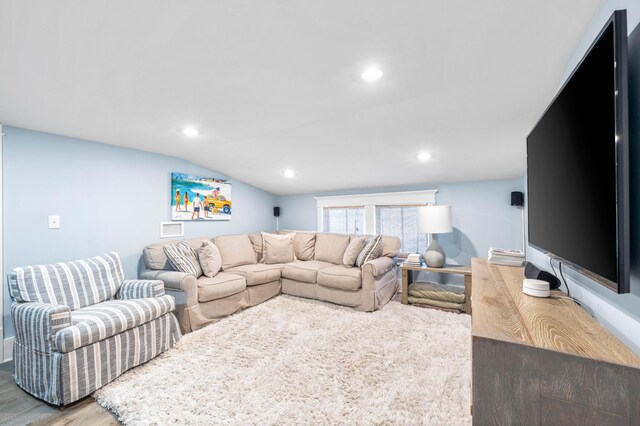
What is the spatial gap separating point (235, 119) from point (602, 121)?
2403 millimetres

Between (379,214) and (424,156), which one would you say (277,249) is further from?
(424,156)

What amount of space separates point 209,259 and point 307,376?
193 centimetres

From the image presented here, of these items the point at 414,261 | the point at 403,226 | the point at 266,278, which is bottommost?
the point at 266,278

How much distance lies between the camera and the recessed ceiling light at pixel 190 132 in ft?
9.02

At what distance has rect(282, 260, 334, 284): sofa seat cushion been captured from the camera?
3.64 meters

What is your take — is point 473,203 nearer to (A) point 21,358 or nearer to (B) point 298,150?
(B) point 298,150

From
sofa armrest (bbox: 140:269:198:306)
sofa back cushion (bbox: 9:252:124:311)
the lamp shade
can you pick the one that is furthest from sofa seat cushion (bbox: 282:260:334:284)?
sofa back cushion (bbox: 9:252:124:311)

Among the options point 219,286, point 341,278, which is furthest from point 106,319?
point 341,278

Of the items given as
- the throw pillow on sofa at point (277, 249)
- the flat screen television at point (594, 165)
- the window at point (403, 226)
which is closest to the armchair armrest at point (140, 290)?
the throw pillow on sofa at point (277, 249)

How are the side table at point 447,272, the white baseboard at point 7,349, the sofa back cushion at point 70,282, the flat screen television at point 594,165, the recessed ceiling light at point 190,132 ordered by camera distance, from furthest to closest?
1. the side table at point 447,272
2. the recessed ceiling light at point 190,132
3. the white baseboard at point 7,349
4. the sofa back cushion at point 70,282
5. the flat screen television at point 594,165

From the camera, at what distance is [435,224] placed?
3.44 metres

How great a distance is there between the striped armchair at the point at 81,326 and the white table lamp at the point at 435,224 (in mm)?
2908

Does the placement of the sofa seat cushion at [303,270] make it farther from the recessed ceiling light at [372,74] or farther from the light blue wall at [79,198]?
the recessed ceiling light at [372,74]

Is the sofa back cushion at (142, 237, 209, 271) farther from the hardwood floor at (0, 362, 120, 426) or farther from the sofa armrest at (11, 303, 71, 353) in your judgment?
the hardwood floor at (0, 362, 120, 426)
